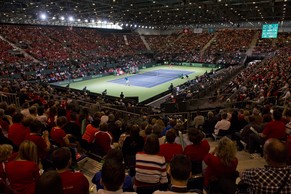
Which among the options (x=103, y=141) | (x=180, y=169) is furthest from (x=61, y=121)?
(x=180, y=169)

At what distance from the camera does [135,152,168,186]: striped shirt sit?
3.60 metres

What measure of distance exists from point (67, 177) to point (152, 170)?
128 centimetres

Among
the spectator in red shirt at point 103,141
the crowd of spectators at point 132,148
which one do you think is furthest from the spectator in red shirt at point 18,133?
the spectator in red shirt at point 103,141

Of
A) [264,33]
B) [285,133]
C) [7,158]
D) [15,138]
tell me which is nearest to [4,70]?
[15,138]

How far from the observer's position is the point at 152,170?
11.8ft

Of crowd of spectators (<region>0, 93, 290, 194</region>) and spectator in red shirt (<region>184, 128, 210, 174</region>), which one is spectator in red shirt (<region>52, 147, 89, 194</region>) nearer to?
crowd of spectators (<region>0, 93, 290, 194</region>)

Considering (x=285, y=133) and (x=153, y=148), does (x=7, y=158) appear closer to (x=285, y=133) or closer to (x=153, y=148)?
(x=153, y=148)

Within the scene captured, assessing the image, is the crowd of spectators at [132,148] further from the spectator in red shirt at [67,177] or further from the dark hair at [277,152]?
the dark hair at [277,152]

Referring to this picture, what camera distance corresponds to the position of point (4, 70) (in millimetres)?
26953

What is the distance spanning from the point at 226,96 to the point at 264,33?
76.6 feet

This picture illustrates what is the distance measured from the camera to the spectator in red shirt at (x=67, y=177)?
298 cm

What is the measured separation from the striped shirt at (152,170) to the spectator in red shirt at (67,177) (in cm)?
93

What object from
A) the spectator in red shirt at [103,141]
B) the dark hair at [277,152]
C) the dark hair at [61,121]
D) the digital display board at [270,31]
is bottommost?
the spectator in red shirt at [103,141]

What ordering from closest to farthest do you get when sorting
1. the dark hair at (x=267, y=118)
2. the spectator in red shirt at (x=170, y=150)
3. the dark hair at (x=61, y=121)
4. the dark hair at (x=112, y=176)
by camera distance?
the dark hair at (x=112, y=176)
the spectator in red shirt at (x=170, y=150)
the dark hair at (x=61, y=121)
the dark hair at (x=267, y=118)
